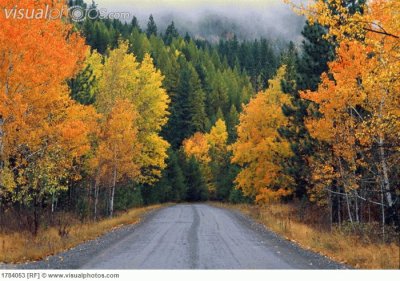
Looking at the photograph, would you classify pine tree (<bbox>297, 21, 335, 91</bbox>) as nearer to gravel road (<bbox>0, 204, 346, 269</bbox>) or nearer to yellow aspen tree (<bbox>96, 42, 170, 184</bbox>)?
gravel road (<bbox>0, 204, 346, 269</bbox>)

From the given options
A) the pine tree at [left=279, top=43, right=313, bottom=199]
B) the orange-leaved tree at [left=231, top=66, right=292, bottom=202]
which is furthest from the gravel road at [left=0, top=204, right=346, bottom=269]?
the orange-leaved tree at [left=231, top=66, right=292, bottom=202]

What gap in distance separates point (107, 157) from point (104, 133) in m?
1.80

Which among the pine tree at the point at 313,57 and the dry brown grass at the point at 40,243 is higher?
the pine tree at the point at 313,57

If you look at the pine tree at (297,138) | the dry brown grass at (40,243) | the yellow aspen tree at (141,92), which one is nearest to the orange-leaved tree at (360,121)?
the pine tree at (297,138)

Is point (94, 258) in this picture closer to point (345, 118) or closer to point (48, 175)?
point (48, 175)

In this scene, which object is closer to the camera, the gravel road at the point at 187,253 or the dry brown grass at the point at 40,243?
the gravel road at the point at 187,253

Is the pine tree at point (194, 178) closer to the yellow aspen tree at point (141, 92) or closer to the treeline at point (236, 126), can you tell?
the treeline at point (236, 126)

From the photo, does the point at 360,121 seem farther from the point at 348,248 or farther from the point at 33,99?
the point at 33,99

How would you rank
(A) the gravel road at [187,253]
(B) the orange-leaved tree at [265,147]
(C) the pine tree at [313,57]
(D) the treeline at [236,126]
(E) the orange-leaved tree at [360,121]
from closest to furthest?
(A) the gravel road at [187,253] < (E) the orange-leaved tree at [360,121] < (D) the treeline at [236,126] < (C) the pine tree at [313,57] < (B) the orange-leaved tree at [265,147]

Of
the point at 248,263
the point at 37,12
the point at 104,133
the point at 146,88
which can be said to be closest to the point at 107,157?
the point at 104,133

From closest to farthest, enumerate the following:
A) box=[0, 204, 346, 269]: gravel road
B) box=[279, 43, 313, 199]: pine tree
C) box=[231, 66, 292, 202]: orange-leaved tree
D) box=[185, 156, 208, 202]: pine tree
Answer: box=[0, 204, 346, 269]: gravel road, box=[279, 43, 313, 199]: pine tree, box=[231, 66, 292, 202]: orange-leaved tree, box=[185, 156, 208, 202]: pine tree

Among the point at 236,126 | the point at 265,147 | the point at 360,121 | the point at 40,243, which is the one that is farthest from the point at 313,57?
the point at 40,243

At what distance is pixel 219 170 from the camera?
68.8 metres

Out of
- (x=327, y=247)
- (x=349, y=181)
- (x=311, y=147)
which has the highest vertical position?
(x=311, y=147)
